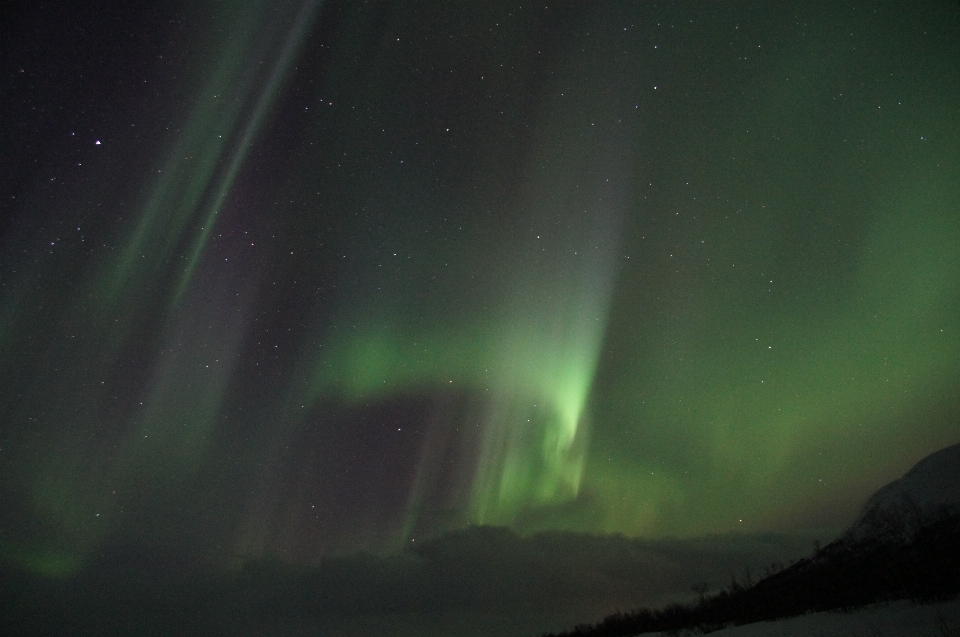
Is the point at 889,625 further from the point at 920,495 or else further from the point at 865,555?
the point at 920,495

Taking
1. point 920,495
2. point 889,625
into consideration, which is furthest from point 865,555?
point 889,625

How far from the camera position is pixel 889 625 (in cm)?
2411

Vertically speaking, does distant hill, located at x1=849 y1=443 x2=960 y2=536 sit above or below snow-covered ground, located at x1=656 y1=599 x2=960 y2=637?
above

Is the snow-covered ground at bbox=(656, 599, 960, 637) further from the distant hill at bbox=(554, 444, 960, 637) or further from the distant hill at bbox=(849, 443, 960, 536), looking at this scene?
the distant hill at bbox=(849, 443, 960, 536)

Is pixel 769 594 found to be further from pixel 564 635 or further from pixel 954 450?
pixel 954 450

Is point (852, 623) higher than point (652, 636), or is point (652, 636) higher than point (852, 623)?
point (852, 623)

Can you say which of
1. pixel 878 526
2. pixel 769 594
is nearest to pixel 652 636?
pixel 769 594

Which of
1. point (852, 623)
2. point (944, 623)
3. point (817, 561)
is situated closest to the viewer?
point (944, 623)

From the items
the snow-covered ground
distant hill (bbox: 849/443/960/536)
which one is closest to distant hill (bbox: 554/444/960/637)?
distant hill (bbox: 849/443/960/536)

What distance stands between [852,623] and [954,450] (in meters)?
219

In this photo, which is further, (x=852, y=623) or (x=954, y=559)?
(x=954, y=559)

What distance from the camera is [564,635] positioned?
129 metres

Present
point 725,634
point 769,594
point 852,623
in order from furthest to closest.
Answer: point 769,594, point 725,634, point 852,623

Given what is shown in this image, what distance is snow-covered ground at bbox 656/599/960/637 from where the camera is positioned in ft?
69.9
